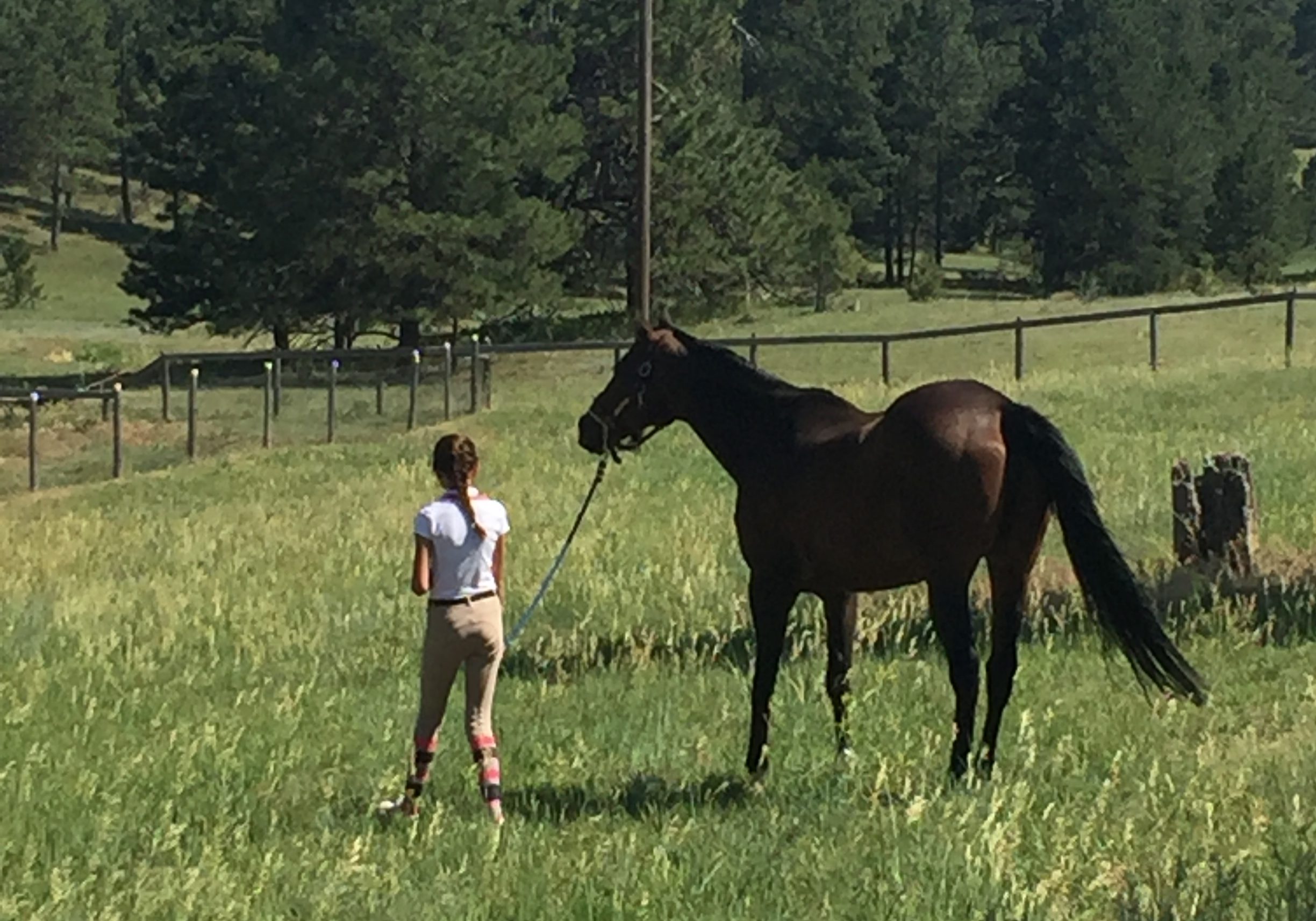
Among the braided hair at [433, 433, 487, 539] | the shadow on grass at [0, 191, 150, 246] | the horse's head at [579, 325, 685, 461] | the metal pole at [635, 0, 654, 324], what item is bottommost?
the braided hair at [433, 433, 487, 539]

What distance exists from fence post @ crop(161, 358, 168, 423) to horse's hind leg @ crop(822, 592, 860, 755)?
25.7m

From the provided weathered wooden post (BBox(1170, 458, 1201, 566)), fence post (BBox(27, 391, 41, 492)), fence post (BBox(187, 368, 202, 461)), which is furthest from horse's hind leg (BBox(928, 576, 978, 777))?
fence post (BBox(187, 368, 202, 461))

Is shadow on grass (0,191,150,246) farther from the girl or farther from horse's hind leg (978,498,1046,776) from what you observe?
horse's hind leg (978,498,1046,776)

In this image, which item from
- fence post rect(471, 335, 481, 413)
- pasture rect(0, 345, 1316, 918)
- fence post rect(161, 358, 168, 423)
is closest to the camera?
pasture rect(0, 345, 1316, 918)

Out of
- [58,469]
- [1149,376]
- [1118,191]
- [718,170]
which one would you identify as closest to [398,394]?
[58,469]

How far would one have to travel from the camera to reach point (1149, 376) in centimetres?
2670

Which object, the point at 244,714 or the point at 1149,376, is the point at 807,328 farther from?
the point at 244,714

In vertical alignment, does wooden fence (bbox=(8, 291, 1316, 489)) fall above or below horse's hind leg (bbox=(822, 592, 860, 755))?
above

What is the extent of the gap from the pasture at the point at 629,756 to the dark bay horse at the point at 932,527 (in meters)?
0.38

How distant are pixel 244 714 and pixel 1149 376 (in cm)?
2035

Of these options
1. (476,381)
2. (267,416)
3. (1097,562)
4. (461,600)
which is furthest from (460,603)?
(476,381)

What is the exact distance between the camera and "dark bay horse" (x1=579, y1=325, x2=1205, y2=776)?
691cm

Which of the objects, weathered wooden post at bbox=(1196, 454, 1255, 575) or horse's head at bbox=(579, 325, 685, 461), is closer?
horse's head at bbox=(579, 325, 685, 461)

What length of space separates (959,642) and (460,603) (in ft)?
6.43
